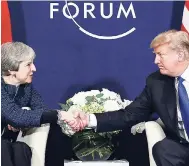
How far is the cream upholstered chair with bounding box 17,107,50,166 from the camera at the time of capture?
338cm

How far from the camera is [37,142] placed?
3404 mm

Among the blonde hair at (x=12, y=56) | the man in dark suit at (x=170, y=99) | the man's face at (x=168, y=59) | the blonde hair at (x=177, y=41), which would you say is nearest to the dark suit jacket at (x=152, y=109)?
the man in dark suit at (x=170, y=99)

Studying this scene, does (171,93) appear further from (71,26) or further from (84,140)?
(71,26)

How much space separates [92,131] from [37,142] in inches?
18.9

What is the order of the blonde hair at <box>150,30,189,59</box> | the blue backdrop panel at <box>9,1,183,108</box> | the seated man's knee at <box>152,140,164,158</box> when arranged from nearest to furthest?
1. the seated man's knee at <box>152,140,164,158</box>
2. the blonde hair at <box>150,30,189,59</box>
3. the blue backdrop panel at <box>9,1,183,108</box>

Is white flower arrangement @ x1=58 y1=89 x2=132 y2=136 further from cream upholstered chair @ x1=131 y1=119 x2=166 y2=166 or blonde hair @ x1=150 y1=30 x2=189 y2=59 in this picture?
blonde hair @ x1=150 y1=30 x2=189 y2=59

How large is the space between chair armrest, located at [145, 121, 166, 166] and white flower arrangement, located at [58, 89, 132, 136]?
302mm

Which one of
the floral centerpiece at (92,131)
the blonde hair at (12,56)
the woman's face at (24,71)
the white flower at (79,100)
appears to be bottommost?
the floral centerpiece at (92,131)

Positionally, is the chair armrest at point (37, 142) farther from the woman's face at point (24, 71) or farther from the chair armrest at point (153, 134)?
the chair armrest at point (153, 134)

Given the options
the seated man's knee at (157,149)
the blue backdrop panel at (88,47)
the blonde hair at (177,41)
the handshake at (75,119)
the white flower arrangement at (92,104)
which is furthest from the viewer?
the blue backdrop panel at (88,47)

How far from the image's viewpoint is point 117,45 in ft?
13.9

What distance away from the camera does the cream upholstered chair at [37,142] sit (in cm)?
338

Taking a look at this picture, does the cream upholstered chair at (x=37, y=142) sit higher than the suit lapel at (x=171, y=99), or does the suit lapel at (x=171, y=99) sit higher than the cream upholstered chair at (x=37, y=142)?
the suit lapel at (x=171, y=99)

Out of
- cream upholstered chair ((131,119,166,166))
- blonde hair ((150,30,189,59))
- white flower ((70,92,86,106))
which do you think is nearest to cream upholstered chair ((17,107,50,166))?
white flower ((70,92,86,106))
